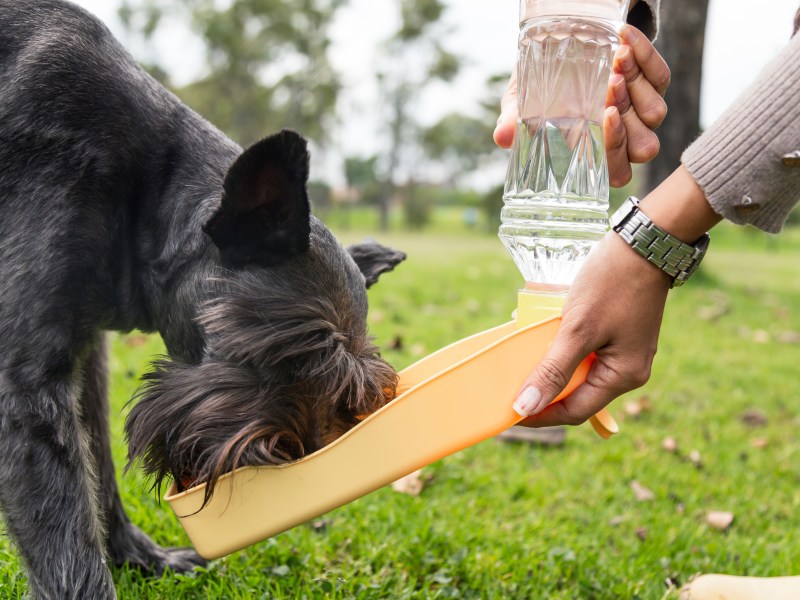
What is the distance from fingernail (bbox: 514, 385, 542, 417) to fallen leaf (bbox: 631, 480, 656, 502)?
1.88m

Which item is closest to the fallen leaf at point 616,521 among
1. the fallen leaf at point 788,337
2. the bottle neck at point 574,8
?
the bottle neck at point 574,8

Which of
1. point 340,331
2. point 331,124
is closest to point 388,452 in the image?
point 340,331

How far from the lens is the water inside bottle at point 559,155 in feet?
7.75

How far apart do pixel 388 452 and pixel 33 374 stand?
36.2 inches

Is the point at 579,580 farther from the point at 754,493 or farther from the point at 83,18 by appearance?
the point at 83,18

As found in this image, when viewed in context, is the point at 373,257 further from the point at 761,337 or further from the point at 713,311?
the point at 713,311

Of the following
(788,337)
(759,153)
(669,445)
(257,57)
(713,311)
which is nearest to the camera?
(759,153)

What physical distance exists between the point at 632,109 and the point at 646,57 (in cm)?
19

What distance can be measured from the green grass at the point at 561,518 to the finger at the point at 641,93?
1.24 metres

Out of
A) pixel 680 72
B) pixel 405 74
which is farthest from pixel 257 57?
pixel 680 72

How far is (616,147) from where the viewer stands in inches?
104

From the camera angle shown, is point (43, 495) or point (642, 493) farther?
point (642, 493)

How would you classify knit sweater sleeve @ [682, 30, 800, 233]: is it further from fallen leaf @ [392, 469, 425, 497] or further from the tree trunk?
the tree trunk

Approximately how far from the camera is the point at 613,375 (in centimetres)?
192
